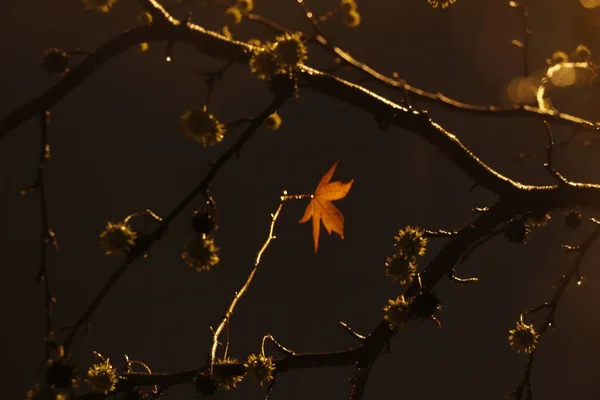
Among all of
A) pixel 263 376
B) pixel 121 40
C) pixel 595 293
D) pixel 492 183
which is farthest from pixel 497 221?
pixel 595 293

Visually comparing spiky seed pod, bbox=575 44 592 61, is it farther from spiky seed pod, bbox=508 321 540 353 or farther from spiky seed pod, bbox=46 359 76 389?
spiky seed pod, bbox=46 359 76 389

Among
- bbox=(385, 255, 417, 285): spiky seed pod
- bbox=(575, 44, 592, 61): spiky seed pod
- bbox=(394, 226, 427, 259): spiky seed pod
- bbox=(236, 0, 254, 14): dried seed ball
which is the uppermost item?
bbox=(575, 44, 592, 61): spiky seed pod

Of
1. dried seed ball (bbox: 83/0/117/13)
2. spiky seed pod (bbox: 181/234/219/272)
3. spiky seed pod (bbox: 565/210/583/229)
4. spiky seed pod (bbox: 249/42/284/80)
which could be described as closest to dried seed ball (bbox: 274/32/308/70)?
spiky seed pod (bbox: 249/42/284/80)

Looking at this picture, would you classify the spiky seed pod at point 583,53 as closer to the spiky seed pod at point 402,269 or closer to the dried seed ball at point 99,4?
the spiky seed pod at point 402,269

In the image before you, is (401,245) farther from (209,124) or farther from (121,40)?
(121,40)

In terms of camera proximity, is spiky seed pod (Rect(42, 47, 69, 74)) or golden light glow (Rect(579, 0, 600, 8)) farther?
golden light glow (Rect(579, 0, 600, 8))

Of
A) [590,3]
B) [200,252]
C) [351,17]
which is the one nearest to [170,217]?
[200,252]
